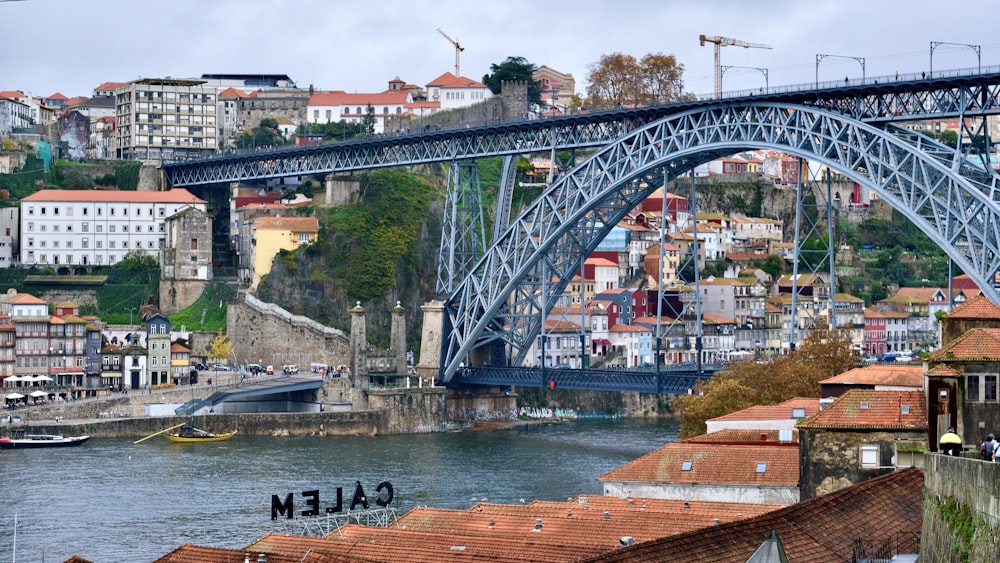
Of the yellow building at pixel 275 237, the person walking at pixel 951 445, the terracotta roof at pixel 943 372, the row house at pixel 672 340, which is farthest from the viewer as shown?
the row house at pixel 672 340

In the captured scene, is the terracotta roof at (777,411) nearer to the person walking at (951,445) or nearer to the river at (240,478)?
the river at (240,478)

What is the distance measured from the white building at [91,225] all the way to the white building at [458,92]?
30.3 meters

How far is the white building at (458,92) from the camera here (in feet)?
509

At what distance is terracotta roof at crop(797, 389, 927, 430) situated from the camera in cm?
4131

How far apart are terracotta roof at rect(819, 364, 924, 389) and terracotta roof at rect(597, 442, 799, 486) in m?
3.10

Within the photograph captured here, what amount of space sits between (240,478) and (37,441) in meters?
18.5

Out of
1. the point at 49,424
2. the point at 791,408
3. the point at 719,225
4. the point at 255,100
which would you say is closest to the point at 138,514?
the point at 791,408

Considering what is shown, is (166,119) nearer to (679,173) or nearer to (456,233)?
(456,233)

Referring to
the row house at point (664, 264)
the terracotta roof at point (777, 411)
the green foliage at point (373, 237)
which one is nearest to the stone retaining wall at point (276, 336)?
the green foliage at point (373, 237)

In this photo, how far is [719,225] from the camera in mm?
152000

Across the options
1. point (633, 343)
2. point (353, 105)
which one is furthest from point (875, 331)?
point (353, 105)

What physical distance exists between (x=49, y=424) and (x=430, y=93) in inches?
2690

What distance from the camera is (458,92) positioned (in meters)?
157

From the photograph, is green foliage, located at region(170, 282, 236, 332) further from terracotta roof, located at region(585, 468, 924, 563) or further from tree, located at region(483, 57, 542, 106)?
terracotta roof, located at region(585, 468, 924, 563)
